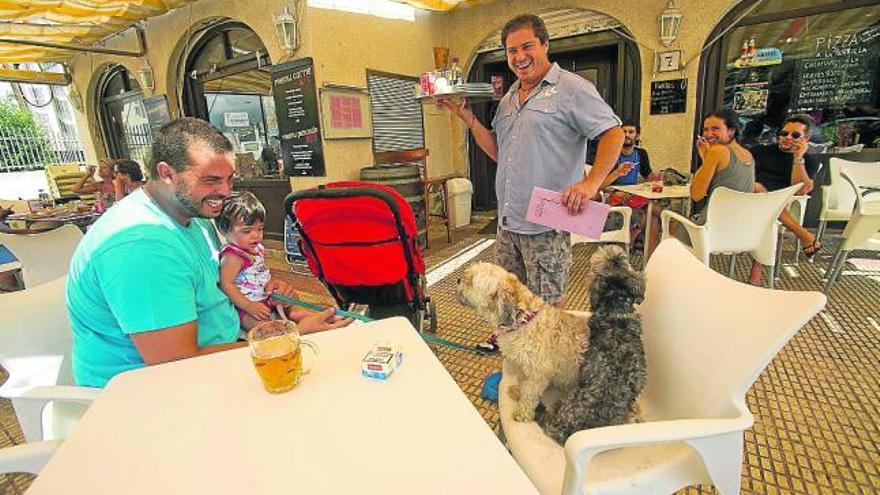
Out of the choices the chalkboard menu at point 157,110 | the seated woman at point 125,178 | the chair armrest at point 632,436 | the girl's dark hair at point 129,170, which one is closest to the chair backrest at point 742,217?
the chair armrest at point 632,436

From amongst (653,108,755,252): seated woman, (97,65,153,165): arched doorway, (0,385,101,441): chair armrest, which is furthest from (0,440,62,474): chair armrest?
(97,65,153,165): arched doorway

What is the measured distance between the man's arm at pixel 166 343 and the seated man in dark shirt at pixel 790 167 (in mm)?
3658

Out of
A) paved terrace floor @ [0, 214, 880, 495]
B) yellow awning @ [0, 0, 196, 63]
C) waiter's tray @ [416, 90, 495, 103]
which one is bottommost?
paved terrace floor @ [0, 214, 880, 495]

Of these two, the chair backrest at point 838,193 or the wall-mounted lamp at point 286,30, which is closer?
the chair backrest at point 838,193

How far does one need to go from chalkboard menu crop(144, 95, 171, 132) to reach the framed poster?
314 cm

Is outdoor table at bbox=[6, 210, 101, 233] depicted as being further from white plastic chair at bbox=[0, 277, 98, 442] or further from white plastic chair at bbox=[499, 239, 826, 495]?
white plastic chair at bbox=[499, 239, 826, 495]

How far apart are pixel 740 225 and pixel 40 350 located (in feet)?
11.4

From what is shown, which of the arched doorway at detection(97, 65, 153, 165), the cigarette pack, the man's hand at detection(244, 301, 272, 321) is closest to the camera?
the cigarette pack

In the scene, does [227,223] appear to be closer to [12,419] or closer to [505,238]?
[505,238]

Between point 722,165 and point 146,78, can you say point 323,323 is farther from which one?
point 146,78

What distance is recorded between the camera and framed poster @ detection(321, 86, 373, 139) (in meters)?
4.55

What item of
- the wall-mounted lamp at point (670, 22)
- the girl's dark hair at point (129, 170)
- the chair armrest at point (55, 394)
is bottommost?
the chair armrest at point (55, 394)

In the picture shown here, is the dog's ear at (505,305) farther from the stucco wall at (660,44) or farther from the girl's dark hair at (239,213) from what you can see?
the stucco wall at (660,44)

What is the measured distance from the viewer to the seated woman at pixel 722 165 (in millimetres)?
2719
